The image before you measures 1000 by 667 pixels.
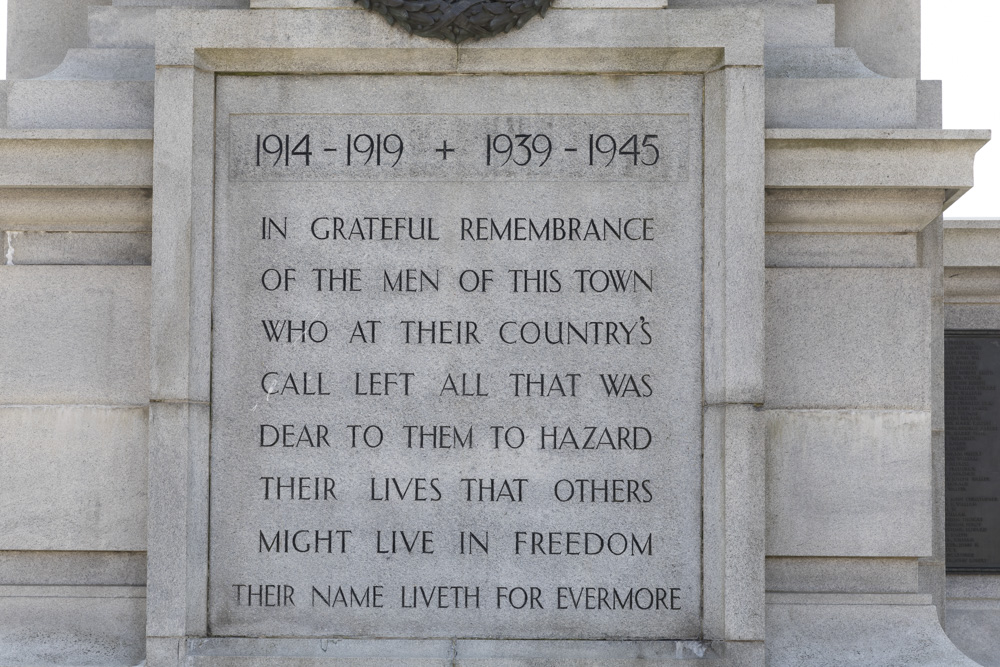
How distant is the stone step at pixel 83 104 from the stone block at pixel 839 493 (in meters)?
4.83

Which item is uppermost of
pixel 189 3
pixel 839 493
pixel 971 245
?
pixel 189 3

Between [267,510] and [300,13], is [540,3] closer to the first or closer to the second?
[300,13]

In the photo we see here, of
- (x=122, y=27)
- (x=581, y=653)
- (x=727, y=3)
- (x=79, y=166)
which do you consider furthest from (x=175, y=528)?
(x=727, y=3)

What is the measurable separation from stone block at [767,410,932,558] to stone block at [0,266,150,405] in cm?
433

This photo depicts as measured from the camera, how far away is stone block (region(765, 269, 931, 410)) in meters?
8.21

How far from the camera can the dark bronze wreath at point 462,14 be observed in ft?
25.9

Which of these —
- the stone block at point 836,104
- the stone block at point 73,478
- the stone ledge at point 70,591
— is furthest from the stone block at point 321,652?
the stone block at point 836,104

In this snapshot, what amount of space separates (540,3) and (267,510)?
377cm

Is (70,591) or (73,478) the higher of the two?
(73,478)

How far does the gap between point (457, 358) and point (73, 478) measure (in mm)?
2731

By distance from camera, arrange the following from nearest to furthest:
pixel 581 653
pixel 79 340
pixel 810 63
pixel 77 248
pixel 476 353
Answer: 1. pixel 581 653
2. pixel 476 353
3. pixel 79 340
4. pixel 77 248
5. pixel 810 63

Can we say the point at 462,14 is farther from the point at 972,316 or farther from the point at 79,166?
the point at 972,316

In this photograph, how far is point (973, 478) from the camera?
29.9 ft

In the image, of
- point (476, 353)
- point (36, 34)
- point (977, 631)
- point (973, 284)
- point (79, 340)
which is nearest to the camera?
point (476, 353)
